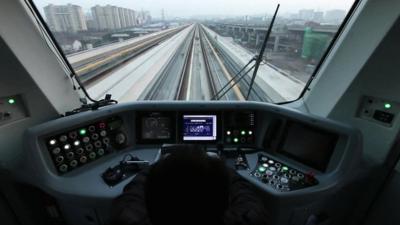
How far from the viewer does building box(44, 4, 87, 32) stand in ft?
6.51

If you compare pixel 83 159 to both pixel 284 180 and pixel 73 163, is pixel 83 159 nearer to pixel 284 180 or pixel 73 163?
pixel 73 163

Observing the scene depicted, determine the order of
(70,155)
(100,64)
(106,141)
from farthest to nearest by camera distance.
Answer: (100,64) → (106,141) → (70,155)

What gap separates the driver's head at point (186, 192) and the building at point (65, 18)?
6.74 feet

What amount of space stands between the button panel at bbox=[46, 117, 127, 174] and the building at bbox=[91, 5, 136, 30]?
1.26 metres

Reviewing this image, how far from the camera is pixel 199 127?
6.70 feet

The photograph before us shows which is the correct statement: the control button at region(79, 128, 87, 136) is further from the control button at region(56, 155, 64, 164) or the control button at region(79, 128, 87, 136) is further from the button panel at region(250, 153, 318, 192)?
the button panel at region(250, 153, 318, 192)

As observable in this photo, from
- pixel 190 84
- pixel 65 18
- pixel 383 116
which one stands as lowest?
pixel 190 84

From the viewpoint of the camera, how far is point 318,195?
1.52 metres

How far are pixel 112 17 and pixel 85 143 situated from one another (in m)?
1.57

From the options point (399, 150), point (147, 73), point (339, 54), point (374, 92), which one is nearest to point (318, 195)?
point (399, 150)

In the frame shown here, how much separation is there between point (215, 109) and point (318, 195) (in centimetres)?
102

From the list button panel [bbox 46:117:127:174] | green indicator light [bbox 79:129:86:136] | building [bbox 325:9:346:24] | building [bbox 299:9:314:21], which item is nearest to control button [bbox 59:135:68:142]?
button panel [bbox 46:117:127:174]

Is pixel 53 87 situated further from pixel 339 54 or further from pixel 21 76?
pixel 339 54

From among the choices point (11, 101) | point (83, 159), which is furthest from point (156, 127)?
point (11, 101)
